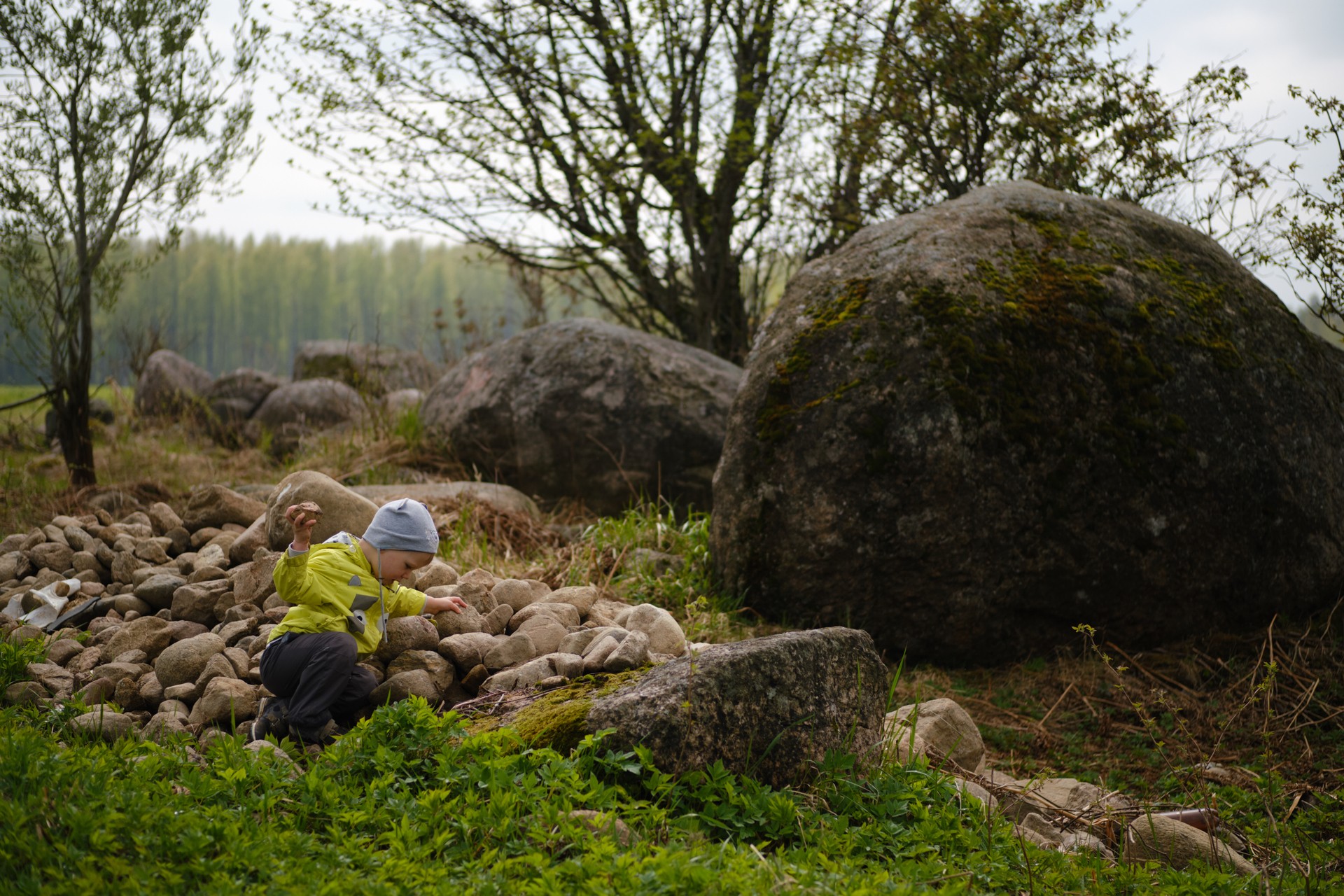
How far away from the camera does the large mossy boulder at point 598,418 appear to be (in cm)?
→ 709

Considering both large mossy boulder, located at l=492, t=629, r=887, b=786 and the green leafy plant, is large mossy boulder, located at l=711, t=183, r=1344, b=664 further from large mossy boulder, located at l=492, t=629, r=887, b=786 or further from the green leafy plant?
the green leafy plant

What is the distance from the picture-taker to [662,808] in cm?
262

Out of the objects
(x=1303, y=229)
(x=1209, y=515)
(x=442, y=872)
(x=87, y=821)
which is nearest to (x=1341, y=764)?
(x=1209, y=515)

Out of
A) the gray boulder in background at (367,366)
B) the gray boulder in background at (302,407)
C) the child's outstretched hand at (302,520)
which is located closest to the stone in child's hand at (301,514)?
the child's outstretched hand at (302,520)

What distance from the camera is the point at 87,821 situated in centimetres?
211

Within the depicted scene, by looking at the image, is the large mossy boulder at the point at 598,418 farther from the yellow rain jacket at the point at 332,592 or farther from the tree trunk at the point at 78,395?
the yellow rain jacket at the point at 332,592

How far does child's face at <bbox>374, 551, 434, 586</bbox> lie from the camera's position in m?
3.44

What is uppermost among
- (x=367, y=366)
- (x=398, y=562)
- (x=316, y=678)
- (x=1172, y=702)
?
(x=367, y=366)

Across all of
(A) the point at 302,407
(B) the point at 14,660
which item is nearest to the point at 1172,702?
(B) the point at 14,660

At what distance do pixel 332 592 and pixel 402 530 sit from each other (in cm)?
33

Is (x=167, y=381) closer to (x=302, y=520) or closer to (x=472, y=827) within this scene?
(x=302, y=520)

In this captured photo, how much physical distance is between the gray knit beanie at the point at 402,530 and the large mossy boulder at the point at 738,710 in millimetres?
769

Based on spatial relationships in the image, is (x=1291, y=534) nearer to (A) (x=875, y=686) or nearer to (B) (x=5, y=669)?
(A) (x=875, y=686)

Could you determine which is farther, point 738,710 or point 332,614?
point 332,614
